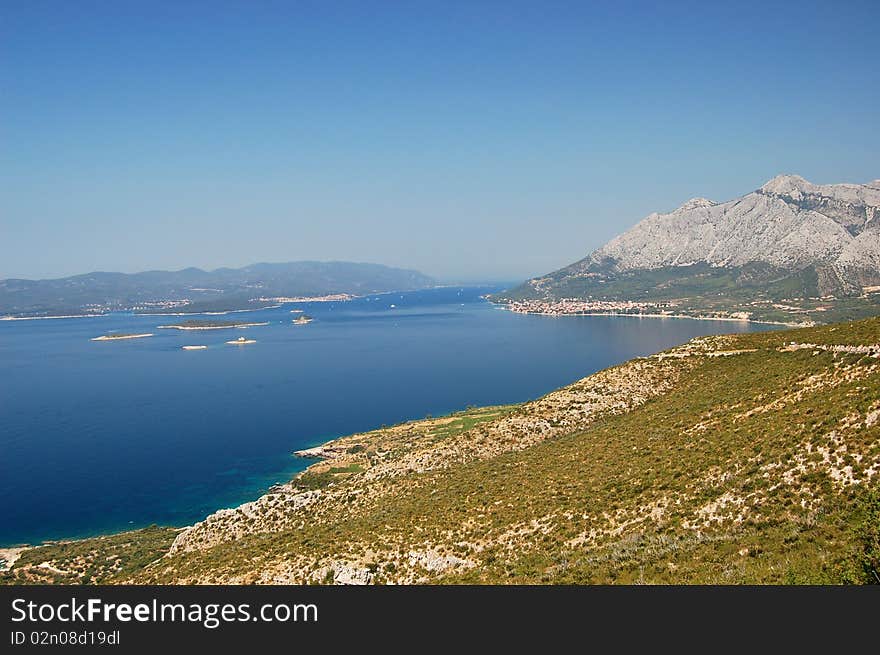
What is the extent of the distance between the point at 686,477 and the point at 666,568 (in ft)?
30.2

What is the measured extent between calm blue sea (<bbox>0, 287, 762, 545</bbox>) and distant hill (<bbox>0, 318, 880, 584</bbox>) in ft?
58.9

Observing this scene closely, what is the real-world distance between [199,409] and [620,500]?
360 feet

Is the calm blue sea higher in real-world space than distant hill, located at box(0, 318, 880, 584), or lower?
lower

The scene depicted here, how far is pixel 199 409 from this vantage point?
118m

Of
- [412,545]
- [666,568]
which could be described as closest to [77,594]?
[666,568]

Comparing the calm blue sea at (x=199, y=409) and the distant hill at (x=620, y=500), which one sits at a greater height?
the distant hill at (x=620, y=500)

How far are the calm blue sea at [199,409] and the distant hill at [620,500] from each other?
17946 millimetres

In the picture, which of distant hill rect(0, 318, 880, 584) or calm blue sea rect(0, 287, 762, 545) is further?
calm blue sea rect(0, 287, 762, 545)

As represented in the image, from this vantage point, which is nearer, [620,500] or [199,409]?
[620,500]

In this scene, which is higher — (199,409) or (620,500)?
(620,500)

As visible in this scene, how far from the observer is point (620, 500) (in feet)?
84.9

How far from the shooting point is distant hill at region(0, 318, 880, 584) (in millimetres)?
18578

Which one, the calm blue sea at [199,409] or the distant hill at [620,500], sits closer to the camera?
the distant hill at [620,500]

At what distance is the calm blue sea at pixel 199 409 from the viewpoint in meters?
68.9
